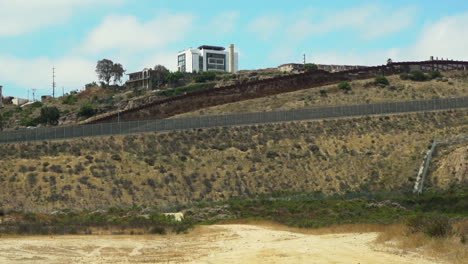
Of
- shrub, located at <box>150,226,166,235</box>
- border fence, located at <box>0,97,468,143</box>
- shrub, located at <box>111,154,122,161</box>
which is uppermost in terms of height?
border fence, located at <box>0,97,468,143</box>

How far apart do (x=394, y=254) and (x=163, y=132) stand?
48.0 meters

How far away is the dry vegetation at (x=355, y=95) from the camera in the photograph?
294 ft

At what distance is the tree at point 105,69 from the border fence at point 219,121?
8185 centimetres

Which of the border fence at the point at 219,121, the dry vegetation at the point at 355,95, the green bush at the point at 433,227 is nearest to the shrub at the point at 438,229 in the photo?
the green bush at the point at 433,227

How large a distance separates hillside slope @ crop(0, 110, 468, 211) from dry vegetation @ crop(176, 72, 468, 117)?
1367 cm

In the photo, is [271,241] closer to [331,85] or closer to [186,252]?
[186,252]

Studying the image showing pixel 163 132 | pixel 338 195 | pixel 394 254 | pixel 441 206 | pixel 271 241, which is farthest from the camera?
pixel 163 132

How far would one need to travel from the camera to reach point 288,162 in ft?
226

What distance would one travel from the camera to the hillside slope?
5972cm

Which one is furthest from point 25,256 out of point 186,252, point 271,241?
point 271,241

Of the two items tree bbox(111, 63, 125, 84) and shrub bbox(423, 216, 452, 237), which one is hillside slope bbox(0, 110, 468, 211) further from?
tree bbox(111, 63, 125, 84)

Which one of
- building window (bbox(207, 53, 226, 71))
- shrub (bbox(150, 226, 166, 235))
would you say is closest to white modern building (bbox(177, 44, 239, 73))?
building window (bbox(207, 53, 226, 71))

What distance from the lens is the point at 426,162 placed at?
216 feet

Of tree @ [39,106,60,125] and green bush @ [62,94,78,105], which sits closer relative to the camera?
tree @ [39,106,60,125]
